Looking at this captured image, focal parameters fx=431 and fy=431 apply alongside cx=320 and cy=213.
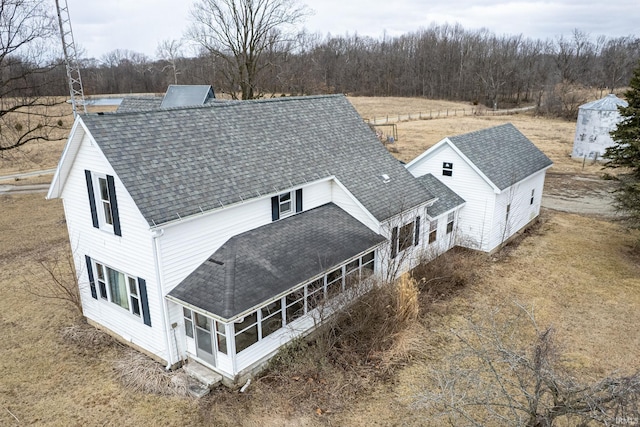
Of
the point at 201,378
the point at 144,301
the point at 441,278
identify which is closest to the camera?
the point at 201,378

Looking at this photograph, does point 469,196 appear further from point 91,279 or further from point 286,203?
point 91,279

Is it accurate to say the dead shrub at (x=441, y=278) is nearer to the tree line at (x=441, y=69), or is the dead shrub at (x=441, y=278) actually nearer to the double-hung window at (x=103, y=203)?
the double-hung window at (x=103, y=203)

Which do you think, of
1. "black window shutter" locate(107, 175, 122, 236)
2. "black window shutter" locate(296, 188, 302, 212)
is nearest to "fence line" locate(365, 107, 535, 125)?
"black window shutter" locate(296, 188, 302, 212)

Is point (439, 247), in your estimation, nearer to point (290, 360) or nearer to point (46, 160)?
point (290, 360)

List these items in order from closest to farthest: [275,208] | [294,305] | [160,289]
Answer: [160,289]
[294,305]
[275,208]

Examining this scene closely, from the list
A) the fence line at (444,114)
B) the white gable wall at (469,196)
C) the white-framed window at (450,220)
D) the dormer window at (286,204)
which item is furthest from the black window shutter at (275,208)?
the fence line at (444,114)

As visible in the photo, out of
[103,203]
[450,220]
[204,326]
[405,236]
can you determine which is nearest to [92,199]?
[103,203]

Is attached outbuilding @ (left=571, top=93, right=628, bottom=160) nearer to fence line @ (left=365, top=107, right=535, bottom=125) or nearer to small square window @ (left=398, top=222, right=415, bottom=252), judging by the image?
fence line @ (left=365, top=107, right=535, bottom=125)
